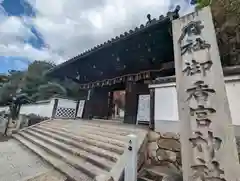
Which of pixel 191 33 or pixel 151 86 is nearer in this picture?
pixel 191 33

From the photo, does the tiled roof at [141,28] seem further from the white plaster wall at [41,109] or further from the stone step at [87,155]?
the white plaster wall at [41,109]

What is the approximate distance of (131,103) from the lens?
23.2ft

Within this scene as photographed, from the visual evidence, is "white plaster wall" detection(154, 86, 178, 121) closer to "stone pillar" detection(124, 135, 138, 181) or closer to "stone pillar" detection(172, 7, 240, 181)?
"stone pillar" detection(172, 7, 240, 181)

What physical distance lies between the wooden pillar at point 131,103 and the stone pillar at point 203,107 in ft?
13.9

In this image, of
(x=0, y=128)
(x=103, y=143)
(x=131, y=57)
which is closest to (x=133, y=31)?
Answer: (x=131, y=57)

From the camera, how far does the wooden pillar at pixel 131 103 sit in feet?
22.4

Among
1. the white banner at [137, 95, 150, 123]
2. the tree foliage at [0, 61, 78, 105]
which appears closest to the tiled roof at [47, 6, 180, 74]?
the white banner at [137, 95, 150, 123]

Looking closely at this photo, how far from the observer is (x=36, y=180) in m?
3.24

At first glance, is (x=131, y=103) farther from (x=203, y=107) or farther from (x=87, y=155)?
(x=203, y=107)

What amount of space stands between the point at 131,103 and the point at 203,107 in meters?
4.72

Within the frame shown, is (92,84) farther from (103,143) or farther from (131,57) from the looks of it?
(103,143)

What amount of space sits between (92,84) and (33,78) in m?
13.0

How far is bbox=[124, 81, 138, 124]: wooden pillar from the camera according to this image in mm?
6836

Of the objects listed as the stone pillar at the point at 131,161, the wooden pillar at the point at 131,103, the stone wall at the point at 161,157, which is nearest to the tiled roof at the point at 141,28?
the wooden pillar at the point at 131,103
